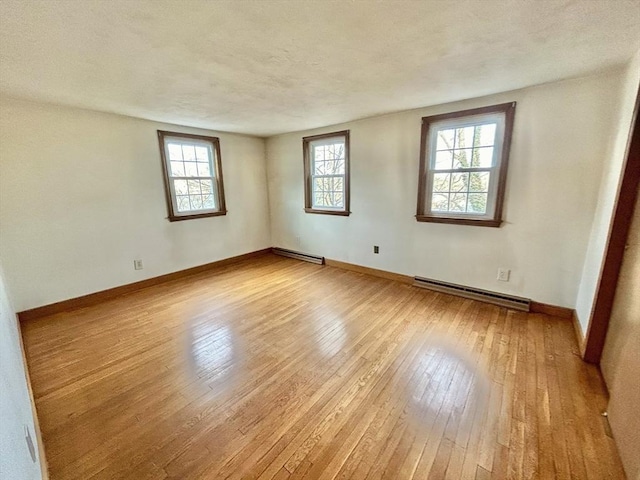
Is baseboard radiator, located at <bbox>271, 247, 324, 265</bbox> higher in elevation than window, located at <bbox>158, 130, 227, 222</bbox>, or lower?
lower

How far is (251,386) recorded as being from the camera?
1854mm

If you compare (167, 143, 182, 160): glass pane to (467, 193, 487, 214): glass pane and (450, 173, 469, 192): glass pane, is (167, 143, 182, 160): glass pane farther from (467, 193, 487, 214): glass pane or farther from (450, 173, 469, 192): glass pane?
(467, 193, 487, 214): glass pane

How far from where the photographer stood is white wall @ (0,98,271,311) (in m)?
2.65

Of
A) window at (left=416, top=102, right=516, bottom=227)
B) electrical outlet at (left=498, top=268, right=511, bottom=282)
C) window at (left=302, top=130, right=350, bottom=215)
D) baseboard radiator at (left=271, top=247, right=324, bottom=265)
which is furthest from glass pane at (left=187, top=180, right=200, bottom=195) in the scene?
electrical outlet at (left=498, top=268, right=511, bottom=282)

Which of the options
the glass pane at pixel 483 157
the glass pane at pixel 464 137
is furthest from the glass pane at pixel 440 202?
the glass pane at pixel 464 137

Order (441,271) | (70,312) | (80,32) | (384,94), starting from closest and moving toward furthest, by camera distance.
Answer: (80,32)
(384,94)
(70,312)
(441,271)

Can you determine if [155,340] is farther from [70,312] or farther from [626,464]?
[626,464]

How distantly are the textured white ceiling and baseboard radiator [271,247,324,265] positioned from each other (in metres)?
2.55

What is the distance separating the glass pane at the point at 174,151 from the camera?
378 centimetres

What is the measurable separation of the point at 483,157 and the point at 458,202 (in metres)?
0.53

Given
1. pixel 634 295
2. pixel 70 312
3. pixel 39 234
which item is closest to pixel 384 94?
pixel 634 295

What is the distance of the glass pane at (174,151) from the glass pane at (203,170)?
31 cm

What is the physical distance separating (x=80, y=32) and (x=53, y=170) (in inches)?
79.6

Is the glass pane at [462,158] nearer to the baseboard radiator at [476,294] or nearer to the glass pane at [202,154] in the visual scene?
the baseboard radiator at [476,294]
